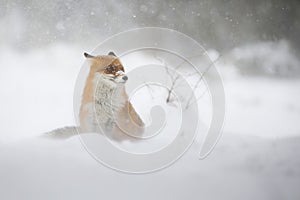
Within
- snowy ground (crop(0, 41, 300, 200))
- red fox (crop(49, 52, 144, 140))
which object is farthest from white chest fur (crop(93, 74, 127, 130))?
snowy ground (crop(0, 41, 300, 200))

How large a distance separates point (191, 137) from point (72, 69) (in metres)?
0.58

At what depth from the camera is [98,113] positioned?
160cm

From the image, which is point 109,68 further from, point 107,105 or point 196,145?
point 196,145

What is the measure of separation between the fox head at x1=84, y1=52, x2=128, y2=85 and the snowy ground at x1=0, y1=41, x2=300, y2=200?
0.07 meters

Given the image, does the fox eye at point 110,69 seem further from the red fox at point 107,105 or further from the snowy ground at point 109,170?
the snowy ground at point 109,170

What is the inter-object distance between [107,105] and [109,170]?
0.87 ft

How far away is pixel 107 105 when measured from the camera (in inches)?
63.1

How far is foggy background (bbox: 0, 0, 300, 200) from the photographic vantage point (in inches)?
60.8

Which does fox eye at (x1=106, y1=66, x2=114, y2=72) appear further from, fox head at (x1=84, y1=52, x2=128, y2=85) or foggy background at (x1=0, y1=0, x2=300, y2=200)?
foggy background at (x1=0, y1=0, x2=300, y2=200)

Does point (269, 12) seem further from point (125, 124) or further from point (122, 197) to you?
point (122, 197)

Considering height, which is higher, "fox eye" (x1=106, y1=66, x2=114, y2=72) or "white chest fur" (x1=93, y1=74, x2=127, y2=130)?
"fox eye" (x1=106, y1=66, x2=114, y2=72)

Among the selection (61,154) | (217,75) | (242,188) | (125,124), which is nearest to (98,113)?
(125,124)

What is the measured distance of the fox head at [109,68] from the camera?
1605 millimetres

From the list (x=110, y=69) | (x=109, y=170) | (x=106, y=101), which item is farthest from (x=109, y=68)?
(x=109, y=170)
